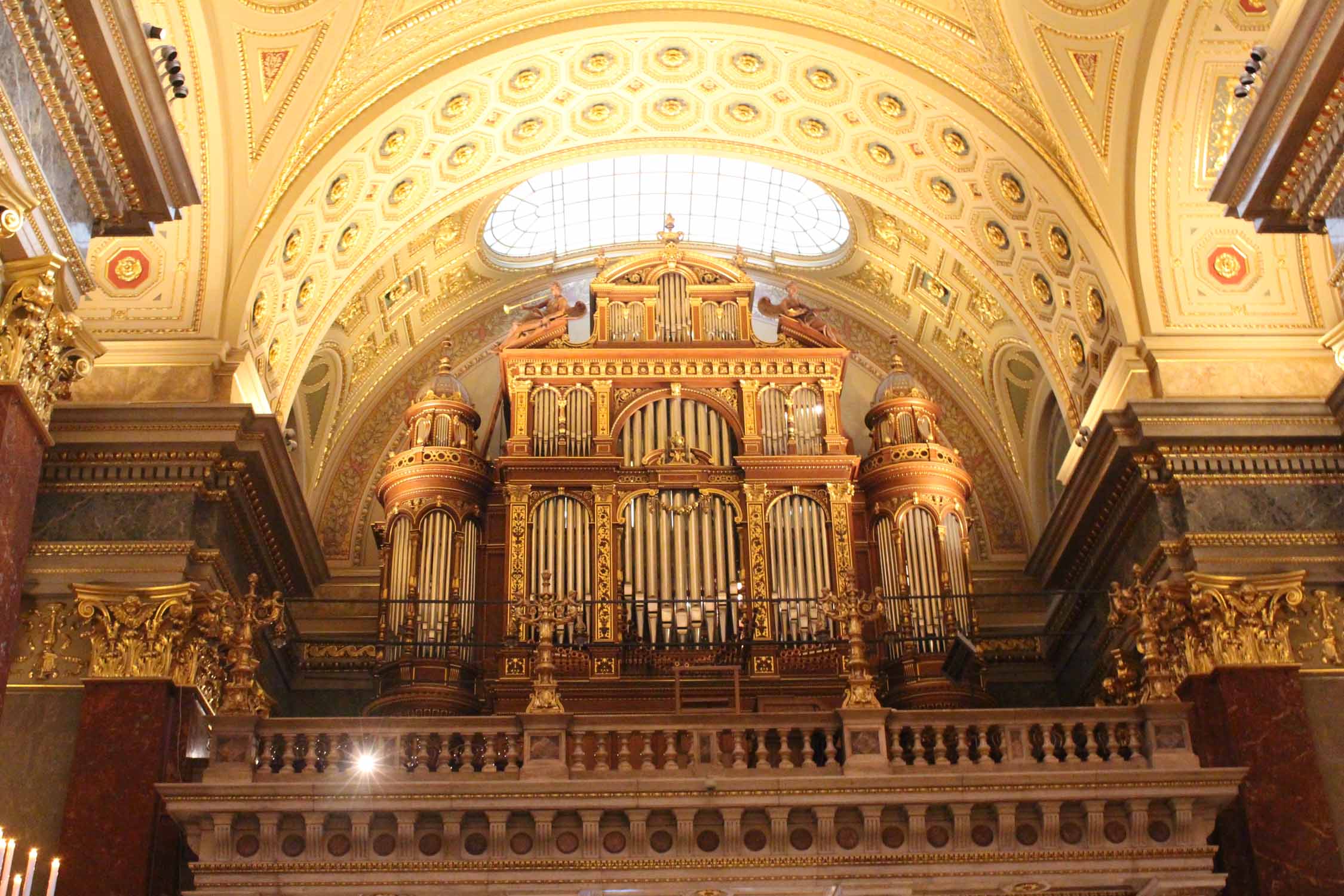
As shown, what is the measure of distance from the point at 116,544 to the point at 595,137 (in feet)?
22.2

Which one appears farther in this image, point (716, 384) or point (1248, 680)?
point (716, 384)

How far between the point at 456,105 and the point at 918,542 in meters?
6.25

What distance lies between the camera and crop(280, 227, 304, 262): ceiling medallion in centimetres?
1549

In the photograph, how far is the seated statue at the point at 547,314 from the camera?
57.6 feet

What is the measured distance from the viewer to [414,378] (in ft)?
64.8

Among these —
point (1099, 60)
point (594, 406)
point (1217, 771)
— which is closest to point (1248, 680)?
point (1217, 771)

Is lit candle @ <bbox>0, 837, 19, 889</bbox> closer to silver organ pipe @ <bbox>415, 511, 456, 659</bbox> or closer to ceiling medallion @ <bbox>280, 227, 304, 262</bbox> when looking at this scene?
silver organ pipe @ <bbox>415, 511, 456, 659</bbox>

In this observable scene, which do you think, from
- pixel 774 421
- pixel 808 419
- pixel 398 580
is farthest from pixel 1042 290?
pixel 398 580

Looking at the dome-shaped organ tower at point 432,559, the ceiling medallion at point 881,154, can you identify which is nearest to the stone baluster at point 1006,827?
the dome-shaped organ tower at point 432,559

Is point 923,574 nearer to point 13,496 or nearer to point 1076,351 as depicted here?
point 1076,351

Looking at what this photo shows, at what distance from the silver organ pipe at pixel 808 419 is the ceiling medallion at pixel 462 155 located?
4.12m

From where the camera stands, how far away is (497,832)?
37.3 feet

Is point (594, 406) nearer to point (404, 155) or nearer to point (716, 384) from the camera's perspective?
point (716, 384)

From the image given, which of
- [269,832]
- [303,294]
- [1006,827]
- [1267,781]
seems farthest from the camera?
[303,294]
